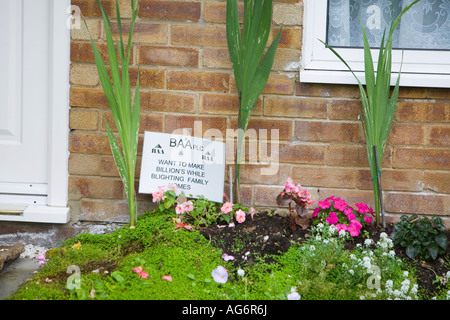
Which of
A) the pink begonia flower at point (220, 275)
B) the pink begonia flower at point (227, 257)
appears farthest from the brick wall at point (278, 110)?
the pink begonia flower at point (220, 275)

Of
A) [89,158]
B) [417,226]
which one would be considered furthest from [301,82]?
[89,158]

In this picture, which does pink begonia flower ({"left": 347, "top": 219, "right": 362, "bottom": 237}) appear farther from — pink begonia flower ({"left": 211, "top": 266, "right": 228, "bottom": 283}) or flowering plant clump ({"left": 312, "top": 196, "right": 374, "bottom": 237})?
pink begonia flower ({"left": 211, "top": 266, "right": 228, "bottom": 283})

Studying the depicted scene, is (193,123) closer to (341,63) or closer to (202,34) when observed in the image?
(202,34)

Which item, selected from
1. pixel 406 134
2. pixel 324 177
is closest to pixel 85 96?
pixel 324 177

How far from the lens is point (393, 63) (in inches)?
100

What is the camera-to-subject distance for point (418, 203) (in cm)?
257

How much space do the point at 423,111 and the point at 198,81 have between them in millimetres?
1147

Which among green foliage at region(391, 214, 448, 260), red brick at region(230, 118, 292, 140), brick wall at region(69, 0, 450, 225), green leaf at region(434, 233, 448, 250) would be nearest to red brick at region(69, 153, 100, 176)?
brick wall at region(69, 0, 450, 225)

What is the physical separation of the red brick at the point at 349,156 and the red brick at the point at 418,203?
0.18m

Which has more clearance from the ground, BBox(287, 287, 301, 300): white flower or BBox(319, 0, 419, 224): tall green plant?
BBox(319, 0, 419, 224): tall green plant

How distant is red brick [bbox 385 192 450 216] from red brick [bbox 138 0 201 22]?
53.5 inches

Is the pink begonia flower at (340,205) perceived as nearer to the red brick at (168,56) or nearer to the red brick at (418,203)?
the red brick at (418,203)

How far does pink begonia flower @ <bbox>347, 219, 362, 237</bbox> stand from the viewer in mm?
2273

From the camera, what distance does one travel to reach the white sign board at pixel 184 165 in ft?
8.22
